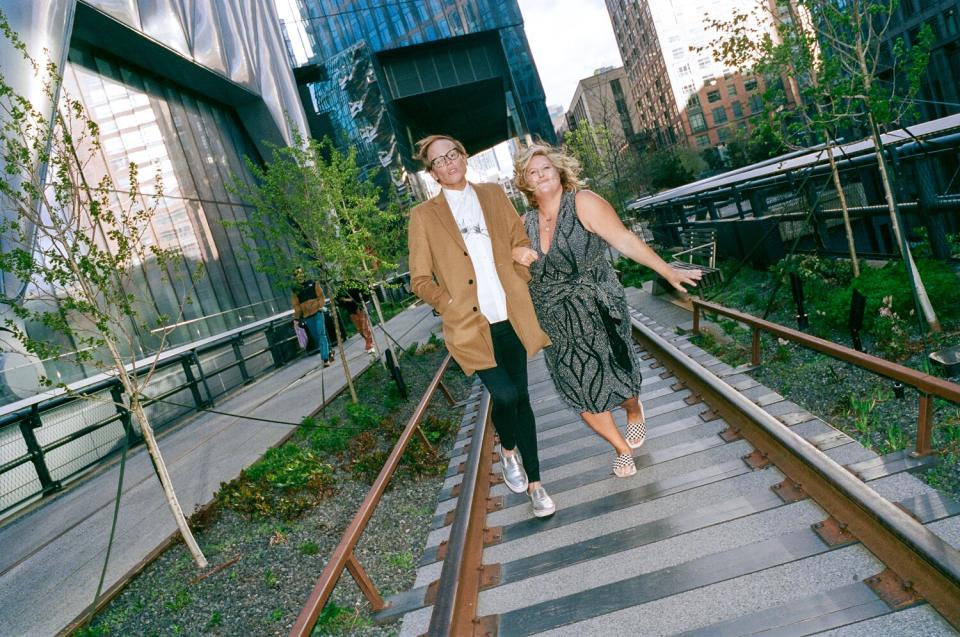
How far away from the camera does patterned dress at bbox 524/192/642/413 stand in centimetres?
360

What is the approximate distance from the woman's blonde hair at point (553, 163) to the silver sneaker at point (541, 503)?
1.85 metres

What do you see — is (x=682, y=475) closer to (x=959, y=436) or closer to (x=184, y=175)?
(x=959, y=436)

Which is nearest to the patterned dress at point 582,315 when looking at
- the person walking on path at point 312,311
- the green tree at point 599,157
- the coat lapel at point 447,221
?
the coat lapel at point 447,221

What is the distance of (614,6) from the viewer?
101 m

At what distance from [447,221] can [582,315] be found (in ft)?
3.29

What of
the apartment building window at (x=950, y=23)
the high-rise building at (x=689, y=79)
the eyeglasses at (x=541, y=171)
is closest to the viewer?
the eyeglasses at (x=541, y=171)

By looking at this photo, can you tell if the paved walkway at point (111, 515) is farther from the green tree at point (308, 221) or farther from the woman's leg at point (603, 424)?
the woman's leg at point (603, 424)

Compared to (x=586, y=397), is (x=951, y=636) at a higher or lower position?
lower

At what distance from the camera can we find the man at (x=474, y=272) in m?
3.37

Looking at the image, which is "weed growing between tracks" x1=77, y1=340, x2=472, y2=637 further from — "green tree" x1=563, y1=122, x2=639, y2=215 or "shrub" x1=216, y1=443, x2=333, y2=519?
"green tree" x1=563, y1=122, x2=639, y2=215

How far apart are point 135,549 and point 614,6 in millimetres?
111658

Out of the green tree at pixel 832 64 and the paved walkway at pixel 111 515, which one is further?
the green tree at pixel 832 64

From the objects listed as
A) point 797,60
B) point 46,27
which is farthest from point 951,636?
point 46,27

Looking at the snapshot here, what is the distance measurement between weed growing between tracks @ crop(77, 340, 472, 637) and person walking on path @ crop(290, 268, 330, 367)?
3920mm
